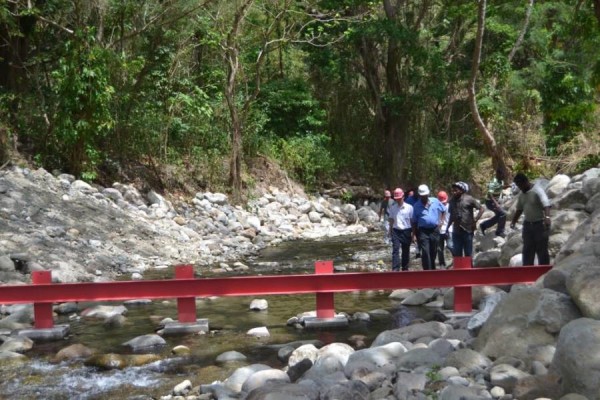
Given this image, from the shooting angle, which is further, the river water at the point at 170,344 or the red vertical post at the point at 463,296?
the red vertical post at the point at 463,296

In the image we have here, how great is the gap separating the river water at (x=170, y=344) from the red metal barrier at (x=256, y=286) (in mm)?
500

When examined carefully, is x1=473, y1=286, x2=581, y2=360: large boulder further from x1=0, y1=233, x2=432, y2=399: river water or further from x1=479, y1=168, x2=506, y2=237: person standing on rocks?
x1=479, y1=168, x2=506, y2=237: person standing on rocks

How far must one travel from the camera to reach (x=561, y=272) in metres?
7.21

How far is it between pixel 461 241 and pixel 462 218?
40 centimetres

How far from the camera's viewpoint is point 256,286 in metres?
9.62

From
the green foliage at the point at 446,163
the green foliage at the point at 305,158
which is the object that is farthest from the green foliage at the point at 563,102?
the green foliage at the point at 305,158

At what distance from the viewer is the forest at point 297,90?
21.3 meters

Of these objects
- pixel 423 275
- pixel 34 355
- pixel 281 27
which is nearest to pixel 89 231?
pixel 34 355

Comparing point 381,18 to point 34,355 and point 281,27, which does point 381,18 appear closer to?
point 281,27

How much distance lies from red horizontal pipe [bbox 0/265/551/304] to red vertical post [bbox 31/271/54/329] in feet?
0.51

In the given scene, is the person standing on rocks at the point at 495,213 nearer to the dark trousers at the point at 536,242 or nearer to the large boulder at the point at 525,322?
the dark trousers at the point at 536,242

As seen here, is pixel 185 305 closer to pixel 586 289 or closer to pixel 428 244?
pixel 428 244

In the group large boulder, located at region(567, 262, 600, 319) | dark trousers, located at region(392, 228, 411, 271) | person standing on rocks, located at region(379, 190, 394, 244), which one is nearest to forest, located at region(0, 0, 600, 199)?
person standing on rocks, located at region(379, 190, 394, 244)

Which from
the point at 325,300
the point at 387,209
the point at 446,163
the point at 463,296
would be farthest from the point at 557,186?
the point at 446,163
